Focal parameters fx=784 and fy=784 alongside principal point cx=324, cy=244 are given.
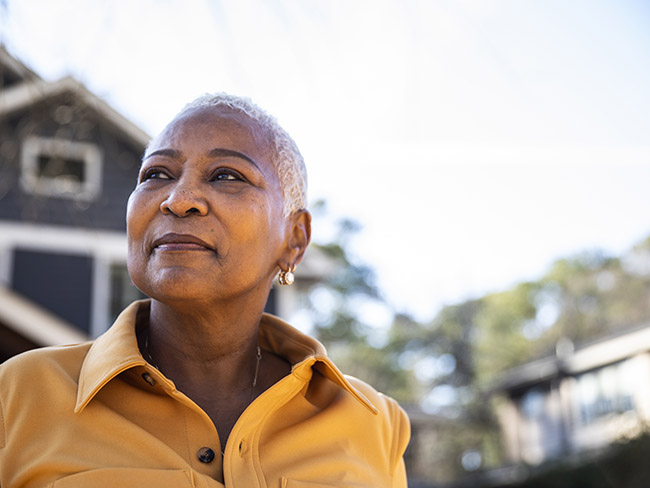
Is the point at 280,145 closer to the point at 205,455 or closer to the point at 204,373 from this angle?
the point at 204,373

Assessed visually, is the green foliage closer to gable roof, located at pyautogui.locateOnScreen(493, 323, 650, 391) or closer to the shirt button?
gable roof, located at pyautogui.locateOnScreen(493, 323, 650, 391)

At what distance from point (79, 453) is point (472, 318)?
36.6 meters

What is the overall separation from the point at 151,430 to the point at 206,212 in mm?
569

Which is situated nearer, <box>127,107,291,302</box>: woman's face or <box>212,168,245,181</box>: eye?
<box>127,107,291,302</box>: woman's face

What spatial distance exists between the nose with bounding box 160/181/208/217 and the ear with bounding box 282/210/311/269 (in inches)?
17.2

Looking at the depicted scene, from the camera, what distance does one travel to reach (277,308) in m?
12.0

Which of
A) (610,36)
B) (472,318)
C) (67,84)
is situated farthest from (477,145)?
(472,318)

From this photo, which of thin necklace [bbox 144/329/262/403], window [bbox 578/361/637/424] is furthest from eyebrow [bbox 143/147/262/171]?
window [bbox 578/361/637/424]

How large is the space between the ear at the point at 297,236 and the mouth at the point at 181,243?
457 millimetres

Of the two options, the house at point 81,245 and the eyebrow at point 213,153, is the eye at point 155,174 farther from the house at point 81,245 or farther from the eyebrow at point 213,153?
the house at point 81,245

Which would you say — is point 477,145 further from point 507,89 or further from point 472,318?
point 472,318

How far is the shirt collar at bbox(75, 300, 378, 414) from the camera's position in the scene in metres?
1.92

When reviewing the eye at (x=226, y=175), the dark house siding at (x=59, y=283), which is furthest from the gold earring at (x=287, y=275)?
the dark house siding at (x=59, y=283)

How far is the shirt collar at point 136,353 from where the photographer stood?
1915 mm
